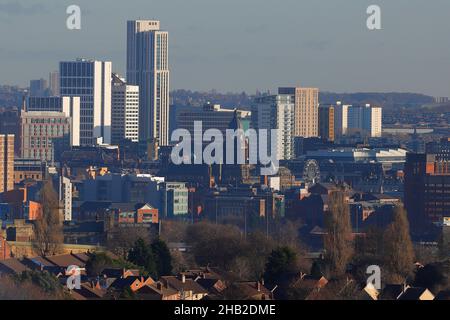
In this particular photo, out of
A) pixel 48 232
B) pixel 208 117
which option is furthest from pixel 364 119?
pixel 48 232

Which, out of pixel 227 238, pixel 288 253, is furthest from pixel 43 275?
pixel 227 238

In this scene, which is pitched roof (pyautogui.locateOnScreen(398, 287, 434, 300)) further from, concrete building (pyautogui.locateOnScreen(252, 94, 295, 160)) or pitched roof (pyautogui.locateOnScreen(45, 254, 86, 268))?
concrete building (pyautogui.locateOnScreen(252, 94, 295, 160))

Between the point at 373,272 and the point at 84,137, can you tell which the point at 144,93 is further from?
the point at 373,272

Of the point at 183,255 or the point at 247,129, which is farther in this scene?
the point at 247,129

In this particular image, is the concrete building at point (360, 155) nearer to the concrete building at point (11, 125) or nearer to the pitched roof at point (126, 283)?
the concrete building at point (11, 125)

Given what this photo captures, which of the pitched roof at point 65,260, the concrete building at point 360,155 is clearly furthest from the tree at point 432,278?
the concrete building at point 360,155

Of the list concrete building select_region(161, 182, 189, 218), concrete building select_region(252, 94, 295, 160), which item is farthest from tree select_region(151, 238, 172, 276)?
concrete building select_region(252, 94, 295, 160)
